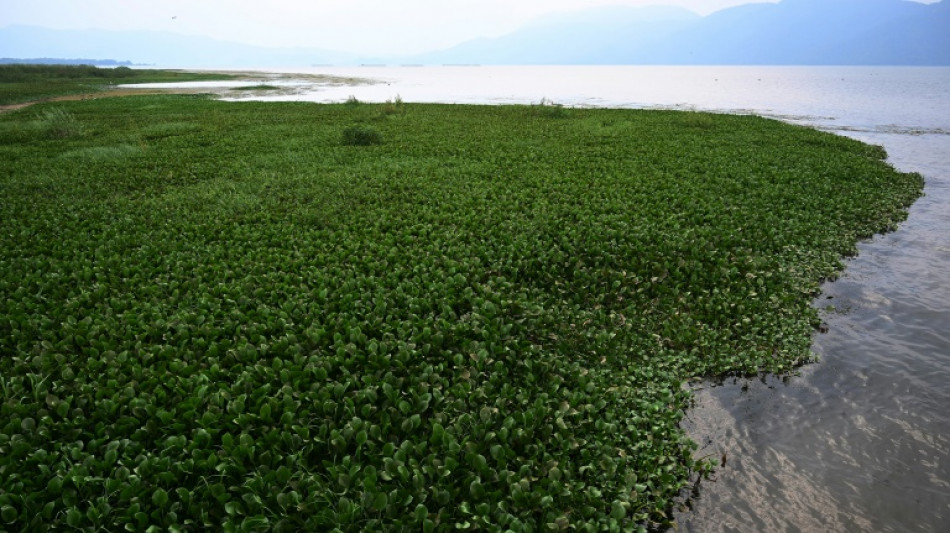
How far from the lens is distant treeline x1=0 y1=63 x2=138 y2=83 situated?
64.2 m

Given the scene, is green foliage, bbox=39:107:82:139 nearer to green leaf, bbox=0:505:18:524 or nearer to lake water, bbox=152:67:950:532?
green leaf, bbox=0:505:18:524

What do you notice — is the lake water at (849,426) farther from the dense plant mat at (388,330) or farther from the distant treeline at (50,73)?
the distant treeline at (50,73)

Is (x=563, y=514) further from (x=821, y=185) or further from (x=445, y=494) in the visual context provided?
(x=821, y=185)

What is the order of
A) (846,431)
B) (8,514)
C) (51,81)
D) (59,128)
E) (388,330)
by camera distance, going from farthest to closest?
(51,81) < (59,128) < (388,330) < (846,431) < (8,514)

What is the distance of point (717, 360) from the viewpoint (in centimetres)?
797

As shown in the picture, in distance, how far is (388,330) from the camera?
740 cm

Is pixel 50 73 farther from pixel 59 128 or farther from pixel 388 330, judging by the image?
pixel 388 330

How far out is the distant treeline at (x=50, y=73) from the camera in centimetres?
6425

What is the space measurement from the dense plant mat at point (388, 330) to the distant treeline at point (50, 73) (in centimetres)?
6501

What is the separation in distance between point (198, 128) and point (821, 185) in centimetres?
2677

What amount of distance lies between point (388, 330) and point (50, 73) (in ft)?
296

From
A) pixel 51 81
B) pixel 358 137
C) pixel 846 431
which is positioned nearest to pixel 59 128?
pixel 358 137

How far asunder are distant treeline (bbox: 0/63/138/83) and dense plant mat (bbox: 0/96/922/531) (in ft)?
213

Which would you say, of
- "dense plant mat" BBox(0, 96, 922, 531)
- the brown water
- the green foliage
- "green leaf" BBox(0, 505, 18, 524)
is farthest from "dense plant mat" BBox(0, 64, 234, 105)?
the brown water
